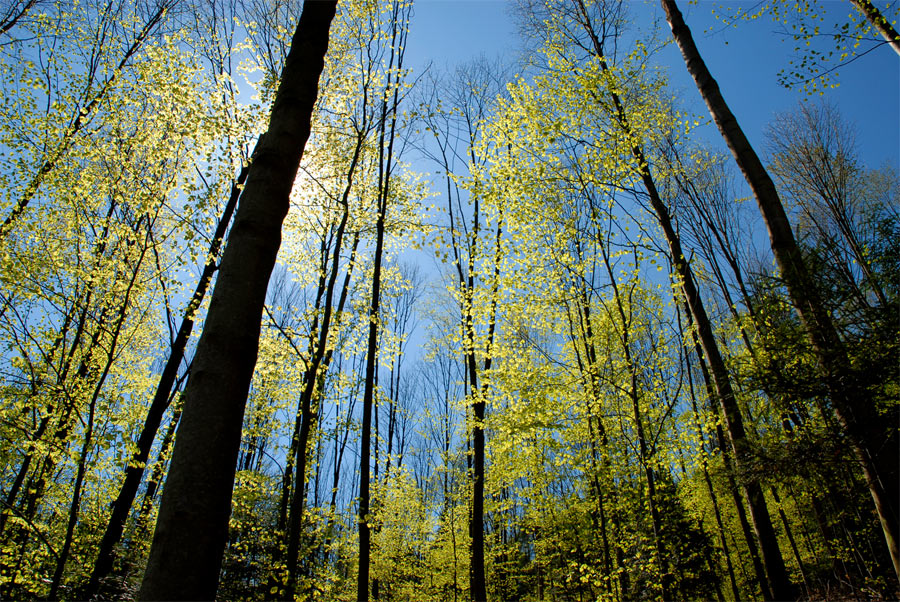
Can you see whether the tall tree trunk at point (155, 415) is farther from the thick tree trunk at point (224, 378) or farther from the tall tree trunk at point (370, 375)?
the thick tree trunk at point (224, 378)

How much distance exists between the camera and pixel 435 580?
15.7m

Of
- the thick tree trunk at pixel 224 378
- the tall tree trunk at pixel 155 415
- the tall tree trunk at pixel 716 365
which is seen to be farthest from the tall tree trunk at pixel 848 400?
the tall tree trunk at pixel 155 415

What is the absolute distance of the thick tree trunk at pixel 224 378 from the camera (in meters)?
1.10

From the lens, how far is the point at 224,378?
1323mm

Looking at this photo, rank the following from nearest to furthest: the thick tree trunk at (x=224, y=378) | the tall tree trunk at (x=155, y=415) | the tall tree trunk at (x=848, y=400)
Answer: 1. the thick tree trunk at (x=224, y=378)
2. the tall tree trunk at (x=848, y=400)
3. the tall tree trunk at (x=155, y=415)

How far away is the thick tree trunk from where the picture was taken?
3.62ft

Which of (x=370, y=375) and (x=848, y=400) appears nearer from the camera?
(x=848, y=400)

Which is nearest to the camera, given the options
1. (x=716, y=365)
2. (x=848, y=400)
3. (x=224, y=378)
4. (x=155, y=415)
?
(x=224, y=378)

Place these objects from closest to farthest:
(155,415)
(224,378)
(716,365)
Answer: (224,378)
(716,365)
(155,415)

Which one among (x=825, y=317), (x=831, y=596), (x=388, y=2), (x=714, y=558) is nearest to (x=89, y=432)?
(x=825, y=317)

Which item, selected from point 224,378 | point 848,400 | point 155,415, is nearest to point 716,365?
point 848,400

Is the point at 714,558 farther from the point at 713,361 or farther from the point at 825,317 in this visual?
the point at 825,317

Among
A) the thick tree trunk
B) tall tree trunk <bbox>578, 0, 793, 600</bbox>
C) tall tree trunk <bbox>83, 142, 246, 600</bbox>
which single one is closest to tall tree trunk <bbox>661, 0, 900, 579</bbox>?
tall tree trunk <bbox>578, 0, 793, 600</bbox>

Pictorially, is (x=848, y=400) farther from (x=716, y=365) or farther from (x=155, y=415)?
(x=155, y=415)
